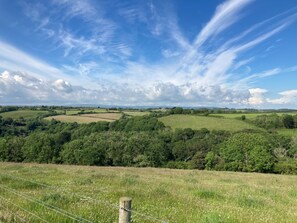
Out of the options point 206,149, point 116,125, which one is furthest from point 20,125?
point 206,149

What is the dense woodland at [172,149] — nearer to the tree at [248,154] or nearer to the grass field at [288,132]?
the tree at [248,154]

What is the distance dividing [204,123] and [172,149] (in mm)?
35958

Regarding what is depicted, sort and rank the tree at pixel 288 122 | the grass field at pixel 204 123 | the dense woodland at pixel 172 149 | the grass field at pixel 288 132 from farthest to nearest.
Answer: the tree at pixel 288 122 < the grass field at pixel 204 123 < the grass field at pixel 288 132 < the dense woodland at pixel 172 149

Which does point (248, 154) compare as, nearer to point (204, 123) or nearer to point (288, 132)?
point (288, 132)

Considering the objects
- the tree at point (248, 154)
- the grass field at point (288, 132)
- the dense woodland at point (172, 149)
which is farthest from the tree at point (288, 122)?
the tree at point (248, 154)

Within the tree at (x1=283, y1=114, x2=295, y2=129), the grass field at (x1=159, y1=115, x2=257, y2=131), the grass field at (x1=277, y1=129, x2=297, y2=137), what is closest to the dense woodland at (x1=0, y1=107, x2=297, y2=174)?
the tree at (x1=283, y1=114, x2=295, y2=129)

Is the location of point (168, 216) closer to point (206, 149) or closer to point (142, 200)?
point (142, 200)

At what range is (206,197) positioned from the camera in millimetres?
13641

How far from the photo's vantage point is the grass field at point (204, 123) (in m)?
123

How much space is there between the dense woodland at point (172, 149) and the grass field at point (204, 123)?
7.21 metres

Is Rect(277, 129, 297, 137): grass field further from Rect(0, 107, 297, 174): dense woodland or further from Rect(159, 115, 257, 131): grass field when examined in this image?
Rect(159, 115, 257, 131): grass field

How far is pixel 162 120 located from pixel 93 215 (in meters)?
136

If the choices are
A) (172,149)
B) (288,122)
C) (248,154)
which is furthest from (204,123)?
(248,154)

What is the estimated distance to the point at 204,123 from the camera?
132m
